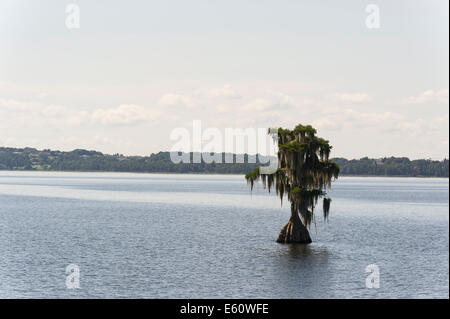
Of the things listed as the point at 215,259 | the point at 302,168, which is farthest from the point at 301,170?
the point at 215,259

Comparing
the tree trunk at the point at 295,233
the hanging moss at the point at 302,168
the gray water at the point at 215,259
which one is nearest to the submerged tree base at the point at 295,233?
the tree trunk at the point at 295,233

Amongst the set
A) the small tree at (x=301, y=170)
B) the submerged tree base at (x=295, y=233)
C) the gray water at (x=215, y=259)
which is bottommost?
the gray water at (x=215, y=259)

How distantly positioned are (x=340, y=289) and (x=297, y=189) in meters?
15.4

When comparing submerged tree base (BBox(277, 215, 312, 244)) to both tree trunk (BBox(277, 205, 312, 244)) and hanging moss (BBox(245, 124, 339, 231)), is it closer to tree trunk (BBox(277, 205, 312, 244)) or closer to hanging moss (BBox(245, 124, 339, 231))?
tree trunk (BBox(277, 205, 312, 244))

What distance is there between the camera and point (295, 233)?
186ft

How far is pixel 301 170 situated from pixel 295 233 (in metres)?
7.08

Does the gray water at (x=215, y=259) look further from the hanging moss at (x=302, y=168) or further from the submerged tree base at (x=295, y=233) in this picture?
the hanging moss at (x=302, y=168)

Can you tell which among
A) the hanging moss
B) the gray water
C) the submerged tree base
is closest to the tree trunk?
the submerged tree base

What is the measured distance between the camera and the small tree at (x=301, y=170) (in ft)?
175

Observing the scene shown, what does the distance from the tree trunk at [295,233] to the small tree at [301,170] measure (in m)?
1.67

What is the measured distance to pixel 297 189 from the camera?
5316 centimetres

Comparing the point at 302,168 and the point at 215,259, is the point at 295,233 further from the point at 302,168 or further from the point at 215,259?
the point at 215,259

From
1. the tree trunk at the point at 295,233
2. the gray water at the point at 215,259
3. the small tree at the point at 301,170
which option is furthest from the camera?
the tree trunk at the point at 295,233
